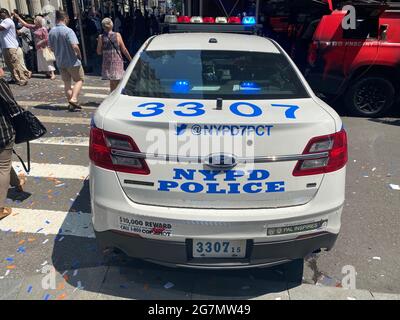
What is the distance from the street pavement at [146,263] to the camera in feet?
9.30

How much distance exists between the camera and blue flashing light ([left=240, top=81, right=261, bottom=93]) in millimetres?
2928

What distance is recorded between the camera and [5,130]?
3.58 metres

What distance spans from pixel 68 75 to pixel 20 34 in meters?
5.59

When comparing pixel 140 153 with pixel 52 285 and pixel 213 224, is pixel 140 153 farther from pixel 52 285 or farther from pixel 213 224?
pixel 52 285

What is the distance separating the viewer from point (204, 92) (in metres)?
2.89

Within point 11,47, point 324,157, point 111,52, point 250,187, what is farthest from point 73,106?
point 324,157

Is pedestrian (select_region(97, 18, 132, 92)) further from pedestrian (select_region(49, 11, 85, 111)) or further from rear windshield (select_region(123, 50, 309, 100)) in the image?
rear windshield (select_region(123, 50, 309, 100))

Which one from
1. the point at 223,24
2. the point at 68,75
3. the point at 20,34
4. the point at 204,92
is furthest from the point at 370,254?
the point at 20,34

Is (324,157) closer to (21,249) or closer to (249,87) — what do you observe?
(249,87)

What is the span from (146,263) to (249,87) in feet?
5.45

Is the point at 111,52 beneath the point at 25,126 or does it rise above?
above

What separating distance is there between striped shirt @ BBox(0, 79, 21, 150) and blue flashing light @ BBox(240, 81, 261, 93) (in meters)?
2.19

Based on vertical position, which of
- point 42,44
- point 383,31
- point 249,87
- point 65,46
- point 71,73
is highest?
point 383,31

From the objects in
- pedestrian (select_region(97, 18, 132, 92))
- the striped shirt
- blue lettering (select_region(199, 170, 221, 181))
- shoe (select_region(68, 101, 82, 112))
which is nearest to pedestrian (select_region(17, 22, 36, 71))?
shoe (select_region(68, 101, 82, 112))
